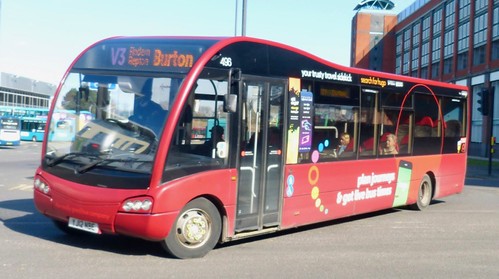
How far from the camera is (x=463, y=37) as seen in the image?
53.7 m

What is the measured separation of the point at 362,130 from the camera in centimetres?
1070

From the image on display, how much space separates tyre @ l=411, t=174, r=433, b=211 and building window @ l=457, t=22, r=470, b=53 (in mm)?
42547

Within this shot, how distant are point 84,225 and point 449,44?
55.2m

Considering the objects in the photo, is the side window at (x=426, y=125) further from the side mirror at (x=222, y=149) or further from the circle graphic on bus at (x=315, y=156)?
the side mirror at (x=222, y=149)

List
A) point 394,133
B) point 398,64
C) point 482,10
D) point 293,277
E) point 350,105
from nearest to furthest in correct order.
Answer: point 293,277, point 350,105, point 394,133, point 482,10, point 398,64

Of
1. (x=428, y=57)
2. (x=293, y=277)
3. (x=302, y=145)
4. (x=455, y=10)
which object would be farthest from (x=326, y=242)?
(x=428, y=57)

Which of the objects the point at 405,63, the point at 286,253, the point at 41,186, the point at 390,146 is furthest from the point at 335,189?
the point at 405,63

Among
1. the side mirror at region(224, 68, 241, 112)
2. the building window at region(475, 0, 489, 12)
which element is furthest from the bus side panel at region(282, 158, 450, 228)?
the building window at region(475, 0, 489, 12)

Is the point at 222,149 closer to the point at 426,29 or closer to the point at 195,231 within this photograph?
the point at 195,231

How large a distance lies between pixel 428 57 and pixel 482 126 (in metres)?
16.0

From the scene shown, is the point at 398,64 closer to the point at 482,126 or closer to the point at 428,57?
the point at 428,57

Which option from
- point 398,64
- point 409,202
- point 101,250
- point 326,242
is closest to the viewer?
point 101,250

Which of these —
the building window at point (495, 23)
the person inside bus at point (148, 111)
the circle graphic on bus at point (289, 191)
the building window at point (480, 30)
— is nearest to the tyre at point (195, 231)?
the person inside bus at point (148, 111)

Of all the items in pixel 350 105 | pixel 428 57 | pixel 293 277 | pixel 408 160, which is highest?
pixel 428 57
